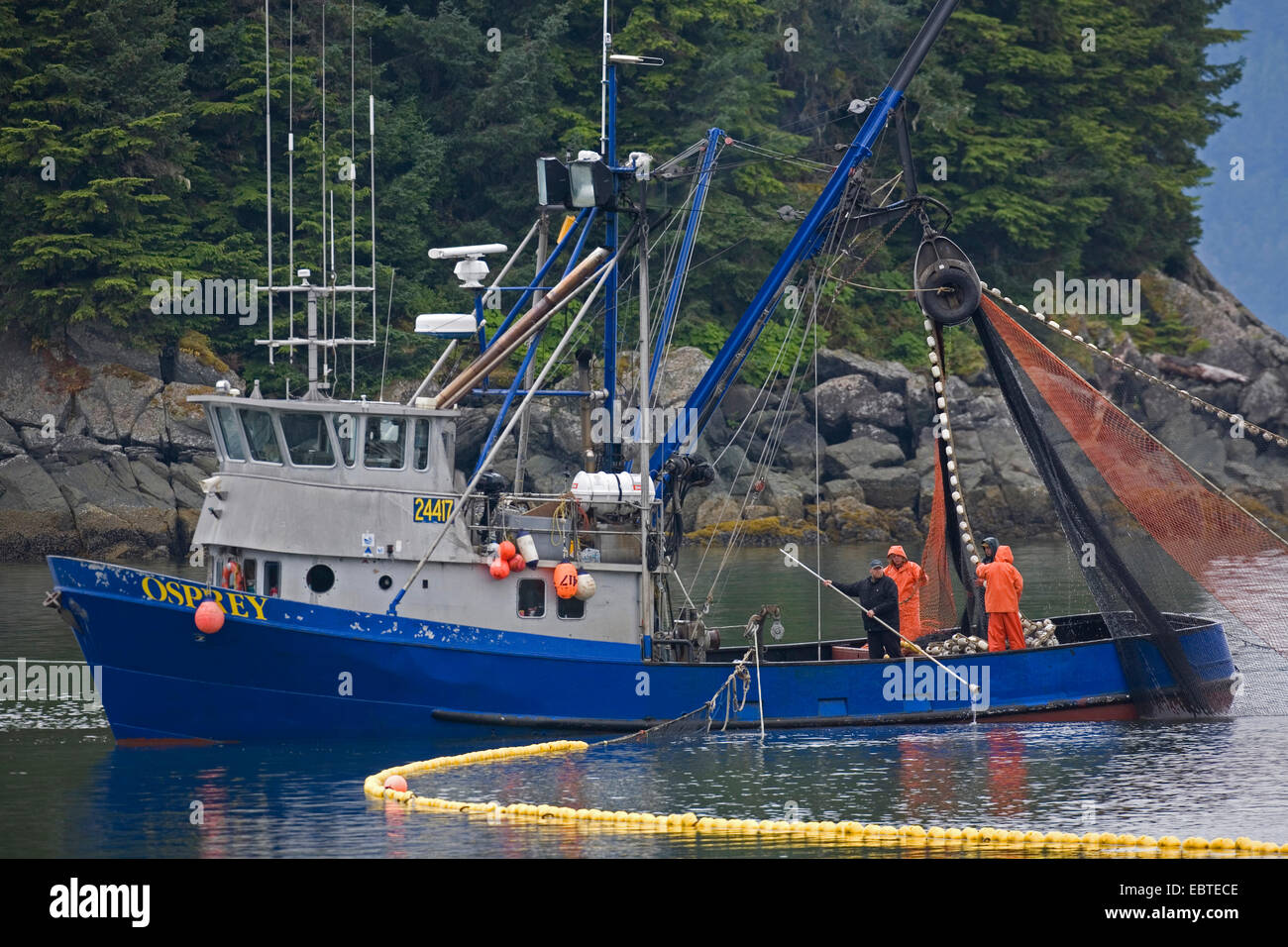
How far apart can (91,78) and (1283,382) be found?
108 ft

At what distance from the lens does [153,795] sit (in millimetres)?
17062

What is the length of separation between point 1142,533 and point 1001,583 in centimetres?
187

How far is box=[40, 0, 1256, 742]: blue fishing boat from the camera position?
1884cm

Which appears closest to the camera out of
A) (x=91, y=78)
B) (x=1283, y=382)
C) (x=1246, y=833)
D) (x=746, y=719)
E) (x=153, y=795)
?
(x=1246, y=833)

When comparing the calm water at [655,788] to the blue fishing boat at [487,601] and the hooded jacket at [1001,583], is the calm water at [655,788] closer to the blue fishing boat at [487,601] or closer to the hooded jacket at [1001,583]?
the blue fishing boat at [487,601]

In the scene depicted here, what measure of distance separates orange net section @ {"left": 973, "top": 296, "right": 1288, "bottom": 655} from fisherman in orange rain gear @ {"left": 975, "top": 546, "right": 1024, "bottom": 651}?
1.21 meters

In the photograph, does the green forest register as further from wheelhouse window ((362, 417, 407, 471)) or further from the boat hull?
wheelhouse window ((362, 417, 407, 471))

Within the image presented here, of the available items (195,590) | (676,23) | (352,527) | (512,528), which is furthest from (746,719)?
(676,23)

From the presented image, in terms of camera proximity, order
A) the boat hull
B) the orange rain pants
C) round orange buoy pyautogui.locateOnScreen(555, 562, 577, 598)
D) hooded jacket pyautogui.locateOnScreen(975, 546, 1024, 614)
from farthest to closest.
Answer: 1. the orange rain pants
2. hooded jacket pyautogui.locateOnScreen(975, 546, 1024, 614)
3. round orange buoy pyautogui.locateOnScreen(555, 562, 577, 598)
4. the boat hull

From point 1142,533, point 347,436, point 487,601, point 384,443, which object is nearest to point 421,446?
point 384,443

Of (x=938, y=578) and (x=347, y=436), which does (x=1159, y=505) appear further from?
(x=347, y=436)

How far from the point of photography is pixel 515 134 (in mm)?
47281

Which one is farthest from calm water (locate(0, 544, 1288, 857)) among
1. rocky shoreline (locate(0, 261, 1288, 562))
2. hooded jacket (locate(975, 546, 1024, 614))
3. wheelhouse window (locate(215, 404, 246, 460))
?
rocky shoreline (locate(0, 261, 1288, 562))

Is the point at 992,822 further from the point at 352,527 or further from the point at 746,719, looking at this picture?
the point at 352,527
